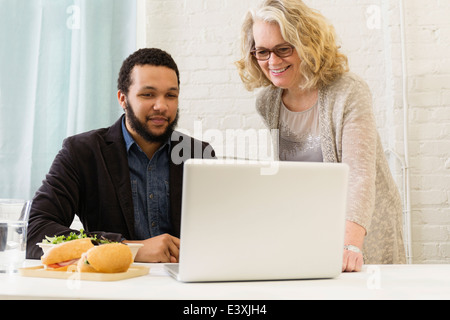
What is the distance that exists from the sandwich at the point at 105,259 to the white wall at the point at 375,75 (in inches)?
55.8

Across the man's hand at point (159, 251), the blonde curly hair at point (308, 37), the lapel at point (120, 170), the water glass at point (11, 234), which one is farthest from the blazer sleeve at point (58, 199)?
the blonde curly hair at point (308, 37)

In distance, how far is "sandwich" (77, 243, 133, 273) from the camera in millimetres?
775

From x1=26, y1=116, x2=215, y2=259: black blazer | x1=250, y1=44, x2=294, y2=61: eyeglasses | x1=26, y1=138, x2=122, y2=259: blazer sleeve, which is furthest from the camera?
x1=26, y1=116, x2=215, y2=259: black blazer

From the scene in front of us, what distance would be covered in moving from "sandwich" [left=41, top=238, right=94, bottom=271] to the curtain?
136 cm

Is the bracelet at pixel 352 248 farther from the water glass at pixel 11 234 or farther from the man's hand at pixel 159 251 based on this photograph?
the water glass at pixel 11 234

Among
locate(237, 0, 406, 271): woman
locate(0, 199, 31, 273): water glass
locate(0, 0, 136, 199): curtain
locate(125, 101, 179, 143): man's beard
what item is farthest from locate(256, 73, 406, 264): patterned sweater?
locate(0, 0, 136, 199): curtain

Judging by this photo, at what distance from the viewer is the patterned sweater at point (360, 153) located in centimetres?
117

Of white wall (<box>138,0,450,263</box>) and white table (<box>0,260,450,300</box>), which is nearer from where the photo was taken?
white table (<box>0,260,450,300</box>)

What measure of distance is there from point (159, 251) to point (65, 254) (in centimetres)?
33

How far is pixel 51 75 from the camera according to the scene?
215 cm

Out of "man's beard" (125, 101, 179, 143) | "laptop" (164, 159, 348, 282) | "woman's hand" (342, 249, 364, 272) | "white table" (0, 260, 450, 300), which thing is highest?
"man's beard" (125, 101, 179, 143)

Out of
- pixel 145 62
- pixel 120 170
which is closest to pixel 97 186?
pixel 120 170

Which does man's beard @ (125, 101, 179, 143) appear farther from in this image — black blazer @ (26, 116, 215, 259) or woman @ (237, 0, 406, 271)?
woman @ (237, 0, 406, 271)

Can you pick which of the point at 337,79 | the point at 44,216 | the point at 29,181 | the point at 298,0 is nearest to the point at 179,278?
the point at 44,216
